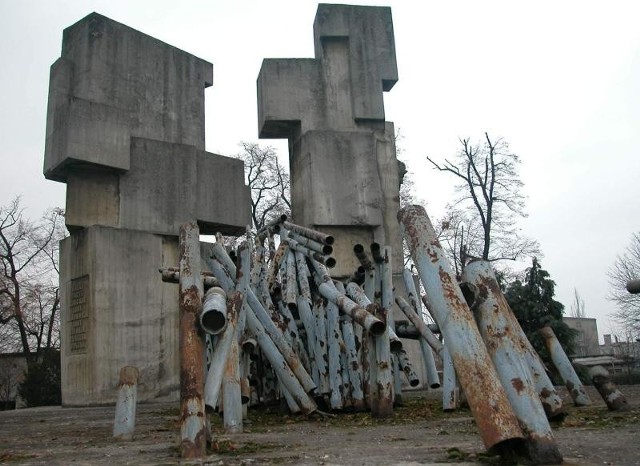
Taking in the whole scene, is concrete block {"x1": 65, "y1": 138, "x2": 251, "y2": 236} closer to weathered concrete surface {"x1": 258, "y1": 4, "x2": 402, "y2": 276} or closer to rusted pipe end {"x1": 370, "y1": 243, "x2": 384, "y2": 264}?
weathered concrete surface {"x1": 258, "y1": 4, "x2": 402, "y2": 276}

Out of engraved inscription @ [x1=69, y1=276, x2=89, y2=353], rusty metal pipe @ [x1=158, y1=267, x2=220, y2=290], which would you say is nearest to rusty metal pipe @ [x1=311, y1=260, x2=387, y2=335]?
rusty metal pipe @ [x1=158, y1=267, x2=220, y2=290]

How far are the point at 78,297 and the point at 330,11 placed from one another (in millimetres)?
9334

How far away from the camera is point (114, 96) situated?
1432cm

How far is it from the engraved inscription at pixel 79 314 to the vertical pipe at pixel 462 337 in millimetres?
10812

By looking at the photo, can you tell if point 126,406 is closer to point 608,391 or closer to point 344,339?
point 344,339

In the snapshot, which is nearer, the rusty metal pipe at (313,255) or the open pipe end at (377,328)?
the open pipe end at (377,328)

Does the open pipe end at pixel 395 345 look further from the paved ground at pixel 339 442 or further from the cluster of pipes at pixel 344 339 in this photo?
the paved ground at pixel 339 442

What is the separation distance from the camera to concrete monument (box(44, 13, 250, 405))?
13.0m

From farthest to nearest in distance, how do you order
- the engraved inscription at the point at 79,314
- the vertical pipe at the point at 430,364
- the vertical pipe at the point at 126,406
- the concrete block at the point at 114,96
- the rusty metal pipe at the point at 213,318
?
the concrete block at the point at 114,96
the engraved inscription at the point at 79,314
the vertical pipe at the point at 430,364
the vertical pipe at the point at 126,406
the rusty metal pipe at the point at 213,318

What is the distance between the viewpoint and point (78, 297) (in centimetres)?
1330

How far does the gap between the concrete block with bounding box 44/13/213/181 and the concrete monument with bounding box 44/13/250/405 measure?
0.08 feet

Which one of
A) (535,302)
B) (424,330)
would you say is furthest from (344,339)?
(535,302)

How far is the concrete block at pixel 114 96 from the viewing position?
1332 centimetres

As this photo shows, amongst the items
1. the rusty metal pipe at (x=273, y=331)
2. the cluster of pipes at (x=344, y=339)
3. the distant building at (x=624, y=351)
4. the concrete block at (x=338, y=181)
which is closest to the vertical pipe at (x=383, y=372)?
the cluster of pipes at (x=344, y=339)
